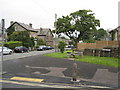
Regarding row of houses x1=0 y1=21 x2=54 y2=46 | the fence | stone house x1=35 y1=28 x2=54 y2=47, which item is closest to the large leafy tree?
the fence

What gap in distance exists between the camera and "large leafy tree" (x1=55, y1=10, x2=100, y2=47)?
2973cm

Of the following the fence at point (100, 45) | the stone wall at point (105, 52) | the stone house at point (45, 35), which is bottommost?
the stone wall at point (105, 52)

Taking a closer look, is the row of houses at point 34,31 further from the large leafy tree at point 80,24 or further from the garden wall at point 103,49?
the garden wall at point 103,49

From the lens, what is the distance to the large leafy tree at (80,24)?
29.7 m

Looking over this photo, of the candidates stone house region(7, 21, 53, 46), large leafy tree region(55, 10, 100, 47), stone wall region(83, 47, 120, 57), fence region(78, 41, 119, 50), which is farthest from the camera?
stone house region(7, 21, 53, 46)

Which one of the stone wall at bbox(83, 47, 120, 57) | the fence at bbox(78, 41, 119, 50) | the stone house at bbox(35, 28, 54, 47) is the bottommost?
the stone wall at bbox(83, 47, 120, 57)

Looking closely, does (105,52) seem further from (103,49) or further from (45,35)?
(45,35)

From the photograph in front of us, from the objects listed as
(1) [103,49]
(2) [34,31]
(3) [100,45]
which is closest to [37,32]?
(2) [34,31]

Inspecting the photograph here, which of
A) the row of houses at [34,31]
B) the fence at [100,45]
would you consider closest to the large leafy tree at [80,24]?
the fence at [100,45]

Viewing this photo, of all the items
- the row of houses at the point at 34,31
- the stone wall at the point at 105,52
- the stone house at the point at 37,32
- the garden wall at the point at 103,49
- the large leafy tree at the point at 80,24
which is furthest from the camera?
the stone house at the point at 37,32

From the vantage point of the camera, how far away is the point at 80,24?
2986 cm

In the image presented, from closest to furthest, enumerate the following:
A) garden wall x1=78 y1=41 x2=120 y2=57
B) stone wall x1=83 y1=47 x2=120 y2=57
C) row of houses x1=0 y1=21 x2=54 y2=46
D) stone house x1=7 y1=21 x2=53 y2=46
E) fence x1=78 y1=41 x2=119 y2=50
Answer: stone wall x1=83 y1=47 x2=120 y2=57 → garden wall x1=78 y1=41 x2=120 y2=57 → fence x1=78 y1=41 x2=119 y2=50 → row of houses x1=0 y1=21 x2=54 y2=46 → stone house x1=7 y1=21 x2=53 y2=46

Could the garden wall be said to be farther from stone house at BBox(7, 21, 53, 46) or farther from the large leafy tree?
stone house at BBox(7, 21, 53, 46)

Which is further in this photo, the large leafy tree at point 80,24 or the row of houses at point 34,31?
the row of houses at point 34,31
